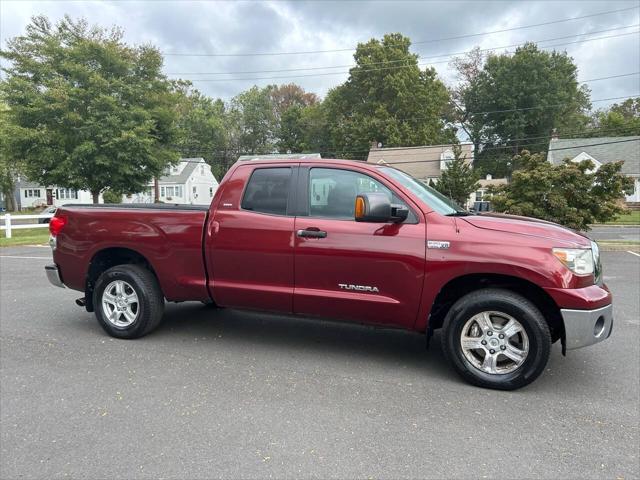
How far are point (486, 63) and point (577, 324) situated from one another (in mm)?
70336

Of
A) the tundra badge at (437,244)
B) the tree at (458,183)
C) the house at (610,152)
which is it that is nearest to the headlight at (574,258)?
the tundra badge at (437,244)

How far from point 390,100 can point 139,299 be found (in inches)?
2168

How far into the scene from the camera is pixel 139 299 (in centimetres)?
503

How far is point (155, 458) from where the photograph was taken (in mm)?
2898

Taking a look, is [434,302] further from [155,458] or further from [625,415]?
[155,458]

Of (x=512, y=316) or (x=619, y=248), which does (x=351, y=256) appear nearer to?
(x=512, y=316)

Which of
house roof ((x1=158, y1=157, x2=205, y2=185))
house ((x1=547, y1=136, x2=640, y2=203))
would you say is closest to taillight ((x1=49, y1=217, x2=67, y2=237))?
house ((x1=547, y1=136, x2=640, y2=203))

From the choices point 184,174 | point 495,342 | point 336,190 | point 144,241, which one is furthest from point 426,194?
point 184,174

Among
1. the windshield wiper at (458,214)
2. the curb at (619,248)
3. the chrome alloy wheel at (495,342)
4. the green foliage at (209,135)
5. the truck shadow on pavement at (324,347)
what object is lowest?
the curb at (619,248)

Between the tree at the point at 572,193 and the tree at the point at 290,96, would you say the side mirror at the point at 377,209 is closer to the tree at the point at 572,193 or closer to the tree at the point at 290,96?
the tree at the point at 572,193

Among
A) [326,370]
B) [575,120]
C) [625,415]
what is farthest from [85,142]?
[575,120]

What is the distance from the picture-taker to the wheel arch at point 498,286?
391 cm

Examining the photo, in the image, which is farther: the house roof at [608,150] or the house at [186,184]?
the house at [186,184]

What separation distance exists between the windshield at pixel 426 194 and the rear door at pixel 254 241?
3.17 ft
